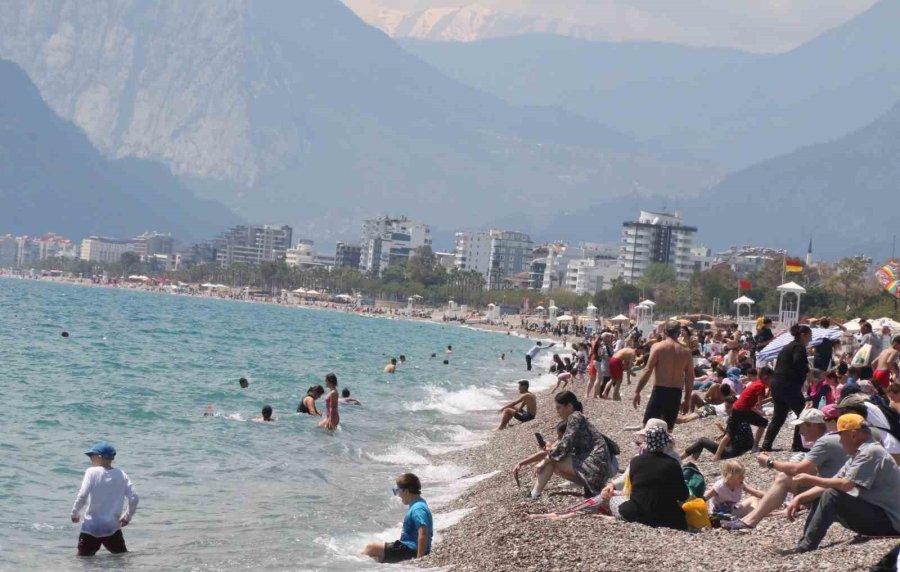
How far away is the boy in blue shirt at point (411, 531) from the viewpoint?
12.7 metres

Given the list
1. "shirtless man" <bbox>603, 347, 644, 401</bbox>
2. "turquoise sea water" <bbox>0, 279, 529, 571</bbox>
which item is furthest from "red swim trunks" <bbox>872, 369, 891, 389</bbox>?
"shirtless man" <bbox>603, 347, 644, 401</bbox>

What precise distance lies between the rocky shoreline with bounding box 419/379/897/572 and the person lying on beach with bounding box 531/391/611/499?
11.3 inches

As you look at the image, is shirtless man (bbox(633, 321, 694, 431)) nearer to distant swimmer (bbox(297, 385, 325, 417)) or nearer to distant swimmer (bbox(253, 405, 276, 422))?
distant swimmer (bbox(253, 405, 276, 422))

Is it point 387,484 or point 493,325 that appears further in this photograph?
point 493,325

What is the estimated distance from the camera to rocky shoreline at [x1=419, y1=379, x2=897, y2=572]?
1051 cm

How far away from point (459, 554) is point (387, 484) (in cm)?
724

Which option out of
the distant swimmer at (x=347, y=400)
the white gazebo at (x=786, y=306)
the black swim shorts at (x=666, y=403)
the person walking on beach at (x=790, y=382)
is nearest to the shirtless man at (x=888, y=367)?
the person walking on beach at (x=790, y=382)

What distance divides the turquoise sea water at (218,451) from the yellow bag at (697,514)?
3253 millimetres

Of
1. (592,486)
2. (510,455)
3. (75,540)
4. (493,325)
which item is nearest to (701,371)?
(510,455)

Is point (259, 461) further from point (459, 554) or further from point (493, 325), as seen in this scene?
point (493, 325)

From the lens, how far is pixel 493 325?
16562cm

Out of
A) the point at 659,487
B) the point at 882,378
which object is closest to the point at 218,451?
the point at 882,378

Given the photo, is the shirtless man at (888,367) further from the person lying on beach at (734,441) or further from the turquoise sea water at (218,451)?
the turquoise sea water at (218,451)

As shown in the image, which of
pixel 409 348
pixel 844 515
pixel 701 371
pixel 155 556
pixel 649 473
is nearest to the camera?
pixel 844 515
